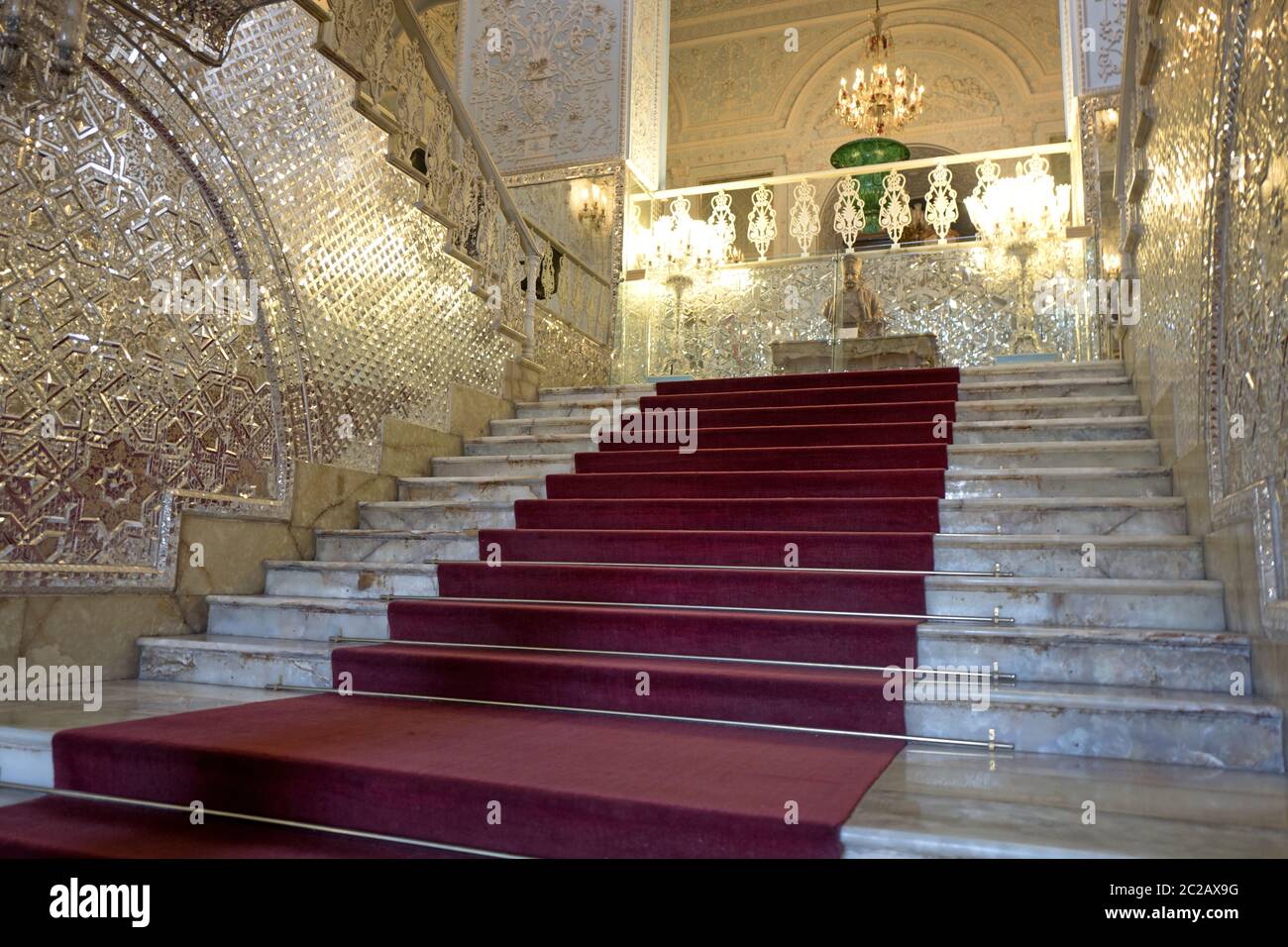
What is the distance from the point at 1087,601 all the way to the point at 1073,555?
303 mm

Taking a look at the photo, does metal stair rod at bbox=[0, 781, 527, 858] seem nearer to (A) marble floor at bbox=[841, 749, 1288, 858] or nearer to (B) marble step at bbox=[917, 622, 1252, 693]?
(A) marble floor at bbox=[841, 749, 1288, 858]

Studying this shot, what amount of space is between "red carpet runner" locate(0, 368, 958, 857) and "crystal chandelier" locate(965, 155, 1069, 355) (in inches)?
127

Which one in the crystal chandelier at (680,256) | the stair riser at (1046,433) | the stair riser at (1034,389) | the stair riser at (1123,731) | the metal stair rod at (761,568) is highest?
the crystal chandelier at (680,256)

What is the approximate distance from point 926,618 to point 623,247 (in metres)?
5.97

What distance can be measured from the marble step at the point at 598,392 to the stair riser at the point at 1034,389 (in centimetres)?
194

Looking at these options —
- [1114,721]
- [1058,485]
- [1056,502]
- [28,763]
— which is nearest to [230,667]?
[28,763]

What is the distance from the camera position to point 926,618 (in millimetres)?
2742

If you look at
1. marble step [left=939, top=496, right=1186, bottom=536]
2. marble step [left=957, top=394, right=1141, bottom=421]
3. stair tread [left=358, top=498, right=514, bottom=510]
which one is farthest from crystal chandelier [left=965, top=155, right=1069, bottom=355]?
Result: stair tread [left=358, top=498, right=514, bottom=510]

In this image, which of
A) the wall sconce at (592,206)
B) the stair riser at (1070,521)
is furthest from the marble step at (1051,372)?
the wall sconce at (592,206)

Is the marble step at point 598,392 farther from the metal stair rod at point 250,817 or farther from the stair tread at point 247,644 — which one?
the metal stair rod at point 250,817

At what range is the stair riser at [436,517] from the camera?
4.02 metres
